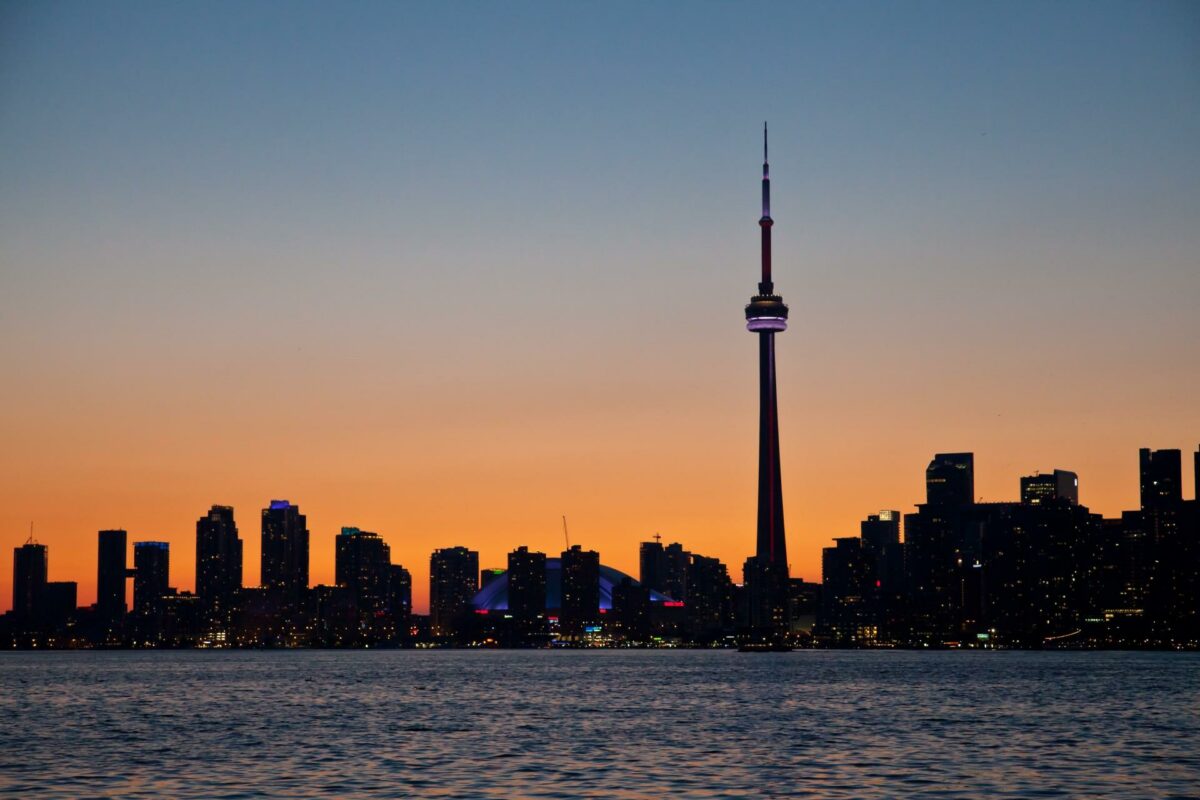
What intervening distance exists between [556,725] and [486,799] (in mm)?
46892

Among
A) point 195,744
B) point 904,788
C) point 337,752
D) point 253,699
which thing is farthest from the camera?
point 253,699

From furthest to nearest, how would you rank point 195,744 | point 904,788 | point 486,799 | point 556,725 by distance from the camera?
point 556,725
point 195,744
point 904,788
point 486,799

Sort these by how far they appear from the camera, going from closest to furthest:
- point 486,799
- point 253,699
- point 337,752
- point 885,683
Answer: point 486,799 → point 337,752 → point 253,699 → point 885,683

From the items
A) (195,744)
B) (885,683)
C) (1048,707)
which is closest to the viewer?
(195,744)

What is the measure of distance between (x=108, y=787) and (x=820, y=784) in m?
29.9

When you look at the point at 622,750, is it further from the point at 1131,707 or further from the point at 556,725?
the point at 1131,707

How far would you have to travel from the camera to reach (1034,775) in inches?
2763

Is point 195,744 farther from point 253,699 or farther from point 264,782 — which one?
point 253,699

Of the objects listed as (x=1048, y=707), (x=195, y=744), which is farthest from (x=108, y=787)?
(x=1048, y=707)

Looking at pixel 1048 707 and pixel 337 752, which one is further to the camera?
pixel 1048 707

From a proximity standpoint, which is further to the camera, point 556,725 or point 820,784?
point 556,725

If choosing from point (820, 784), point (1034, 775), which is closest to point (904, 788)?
point (820, 784)

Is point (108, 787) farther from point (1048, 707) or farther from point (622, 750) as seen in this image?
point (1048, 707)

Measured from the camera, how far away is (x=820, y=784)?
66.1 m
